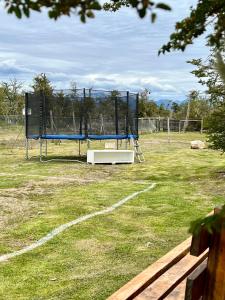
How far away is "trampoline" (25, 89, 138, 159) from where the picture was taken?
19.9 meters

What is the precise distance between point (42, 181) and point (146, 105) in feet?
156

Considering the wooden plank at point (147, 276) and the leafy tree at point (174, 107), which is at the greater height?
the leafy tree at point (174, 107)

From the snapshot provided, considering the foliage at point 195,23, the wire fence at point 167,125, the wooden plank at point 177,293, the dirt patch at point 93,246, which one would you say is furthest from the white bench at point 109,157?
the wire fence at point 167,125

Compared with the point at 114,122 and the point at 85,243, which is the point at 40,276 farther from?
the point at 114,122

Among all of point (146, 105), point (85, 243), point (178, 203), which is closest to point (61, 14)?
point (85, 243)

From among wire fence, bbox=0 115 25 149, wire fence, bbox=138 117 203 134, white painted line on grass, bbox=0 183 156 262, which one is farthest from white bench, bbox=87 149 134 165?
wire fence, bbox=138 117 203 134

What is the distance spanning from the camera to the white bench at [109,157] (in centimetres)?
1733

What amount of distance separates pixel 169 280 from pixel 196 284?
1055mm

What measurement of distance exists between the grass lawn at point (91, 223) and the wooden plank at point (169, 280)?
1.13 feet

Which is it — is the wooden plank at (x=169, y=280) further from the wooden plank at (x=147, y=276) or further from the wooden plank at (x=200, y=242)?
the wooden plank at (x=200, y=242)

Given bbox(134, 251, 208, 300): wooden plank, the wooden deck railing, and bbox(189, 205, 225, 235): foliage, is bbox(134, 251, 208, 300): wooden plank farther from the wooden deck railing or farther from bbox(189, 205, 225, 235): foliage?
bbox(189, 205, 225, 235): foliage

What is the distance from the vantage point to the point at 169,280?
137 inches

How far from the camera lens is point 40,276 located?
204 inches

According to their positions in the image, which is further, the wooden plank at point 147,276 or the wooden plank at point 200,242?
the wooden plank at point 147,276
